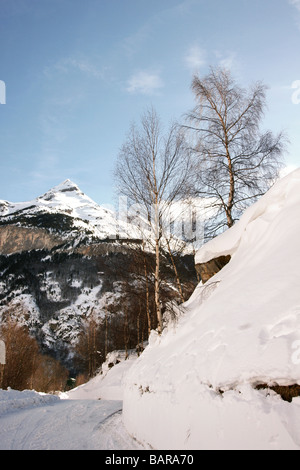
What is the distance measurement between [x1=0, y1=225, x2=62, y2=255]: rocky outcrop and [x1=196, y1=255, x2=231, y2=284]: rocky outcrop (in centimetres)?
18201

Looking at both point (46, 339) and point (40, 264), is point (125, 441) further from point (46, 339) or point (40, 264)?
point (40, 264)

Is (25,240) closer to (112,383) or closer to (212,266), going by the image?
(112,383)

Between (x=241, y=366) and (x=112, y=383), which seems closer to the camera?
(x=241, y=366)

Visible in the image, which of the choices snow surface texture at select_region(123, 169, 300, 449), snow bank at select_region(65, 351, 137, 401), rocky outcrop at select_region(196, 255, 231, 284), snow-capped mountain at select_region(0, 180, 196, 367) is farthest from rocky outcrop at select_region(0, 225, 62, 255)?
snow surface texture at select_region(123, 169, 300, 449)

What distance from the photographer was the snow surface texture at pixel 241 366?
218cm

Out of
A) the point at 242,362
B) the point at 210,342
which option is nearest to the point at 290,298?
the point at 242,362

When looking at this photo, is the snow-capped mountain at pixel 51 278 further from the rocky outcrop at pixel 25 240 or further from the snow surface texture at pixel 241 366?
the snow surface texture at pixel 241 366

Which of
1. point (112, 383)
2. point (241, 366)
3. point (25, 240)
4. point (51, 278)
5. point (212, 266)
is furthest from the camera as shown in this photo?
point (25, 240)

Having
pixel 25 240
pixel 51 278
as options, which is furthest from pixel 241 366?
pixel 25 240

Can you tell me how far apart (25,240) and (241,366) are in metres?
195

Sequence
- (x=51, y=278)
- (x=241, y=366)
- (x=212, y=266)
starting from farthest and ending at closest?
(x=51, y=278)
(x=212, y=266)
(x=241, y=366)

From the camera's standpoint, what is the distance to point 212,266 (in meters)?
7.63

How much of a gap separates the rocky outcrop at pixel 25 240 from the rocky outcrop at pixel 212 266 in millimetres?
182005

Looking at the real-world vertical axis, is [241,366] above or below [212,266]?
below
